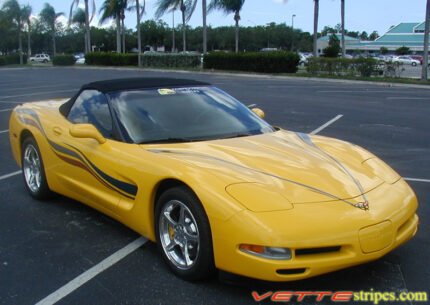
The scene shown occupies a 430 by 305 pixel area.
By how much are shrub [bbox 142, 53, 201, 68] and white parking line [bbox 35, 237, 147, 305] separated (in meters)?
34.8

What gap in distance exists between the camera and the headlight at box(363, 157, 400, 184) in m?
3.66

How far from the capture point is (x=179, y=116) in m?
4.29

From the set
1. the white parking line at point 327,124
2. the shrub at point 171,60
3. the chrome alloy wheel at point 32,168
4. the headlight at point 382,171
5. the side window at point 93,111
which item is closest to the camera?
the headlight at point 382,171

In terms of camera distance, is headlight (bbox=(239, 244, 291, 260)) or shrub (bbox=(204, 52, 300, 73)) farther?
shrub (bbox=(204, 52, 300, 73))

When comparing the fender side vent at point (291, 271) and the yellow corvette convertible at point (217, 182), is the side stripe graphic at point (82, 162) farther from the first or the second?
the fender side vent at point (291, 271)

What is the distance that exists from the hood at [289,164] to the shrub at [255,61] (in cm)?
2723

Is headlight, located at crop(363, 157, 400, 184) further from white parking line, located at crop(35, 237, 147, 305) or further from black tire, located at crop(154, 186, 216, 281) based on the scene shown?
white parking line, located at crop(35, 237, 147, 305)

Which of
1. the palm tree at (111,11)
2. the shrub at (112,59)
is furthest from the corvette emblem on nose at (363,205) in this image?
the palm tree at (111,11)

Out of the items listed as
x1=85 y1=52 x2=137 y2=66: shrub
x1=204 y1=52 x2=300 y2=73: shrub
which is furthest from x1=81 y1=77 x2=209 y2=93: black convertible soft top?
x1=85 y1=52 x2=137 y2=66: shrub

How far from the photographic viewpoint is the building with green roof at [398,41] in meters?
99.9

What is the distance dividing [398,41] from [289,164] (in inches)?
4334

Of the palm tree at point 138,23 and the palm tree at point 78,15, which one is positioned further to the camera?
the palm tree at point 78,15

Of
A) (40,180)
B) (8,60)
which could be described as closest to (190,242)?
(40,180)

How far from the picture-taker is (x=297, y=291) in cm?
315
